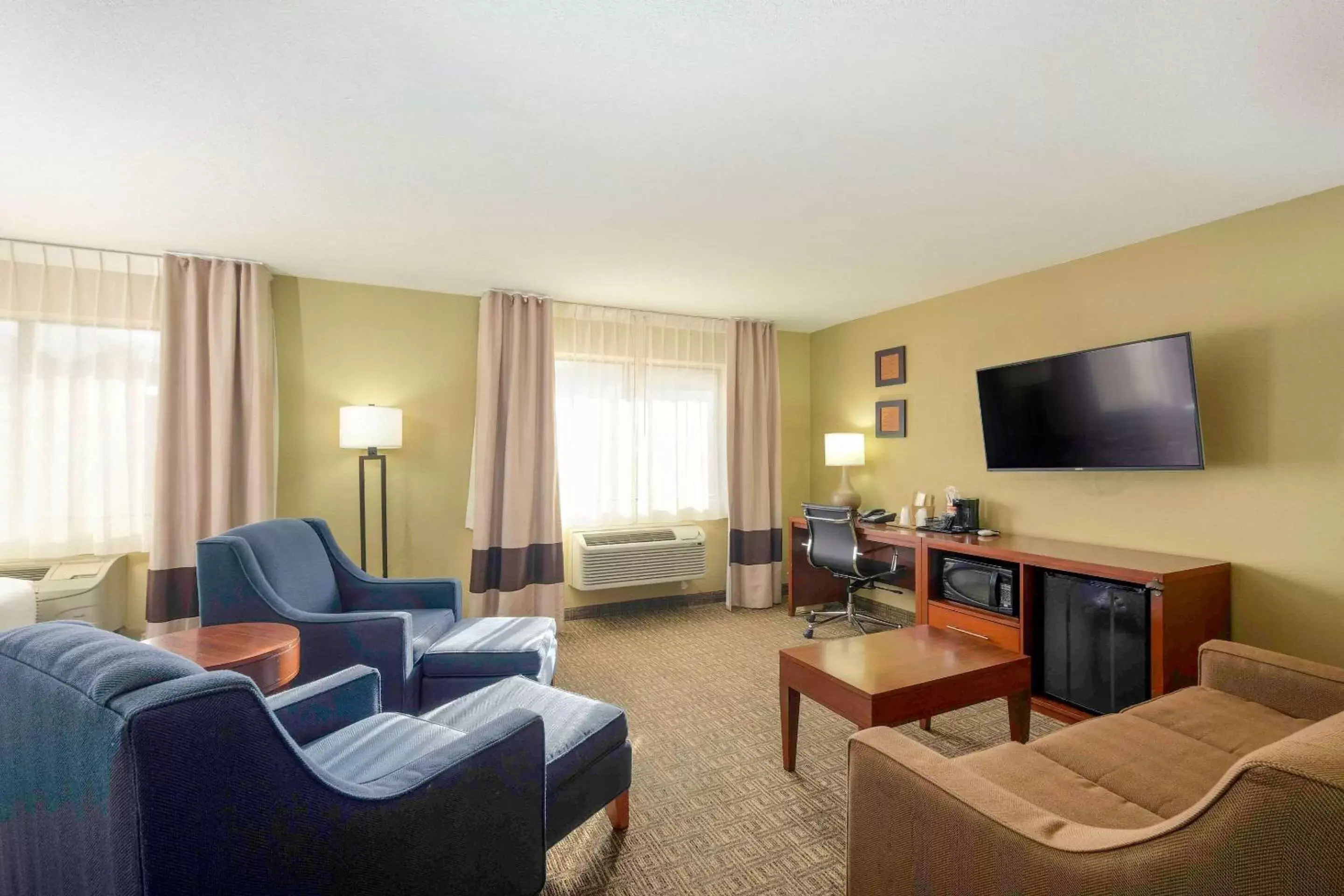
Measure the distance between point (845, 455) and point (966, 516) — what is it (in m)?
1.03

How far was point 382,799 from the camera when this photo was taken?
3.76 ft

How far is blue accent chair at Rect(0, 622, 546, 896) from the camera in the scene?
86 cm

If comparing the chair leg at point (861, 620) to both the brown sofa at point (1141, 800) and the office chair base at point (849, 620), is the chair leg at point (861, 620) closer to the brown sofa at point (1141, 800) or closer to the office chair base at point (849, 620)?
the office chair base at point (849, 620)

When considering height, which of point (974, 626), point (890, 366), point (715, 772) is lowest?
point (715, 772)

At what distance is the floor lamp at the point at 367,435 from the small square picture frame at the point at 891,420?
346 centimetres

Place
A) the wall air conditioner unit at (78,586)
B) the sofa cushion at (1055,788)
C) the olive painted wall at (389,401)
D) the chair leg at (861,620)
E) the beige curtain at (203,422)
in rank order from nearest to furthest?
the sofa cushion at (1055,788) < the wall air conditioner unit at (78,586) < the beige curtain at (203,422) < the olive painted wall at (389,401) < the chair leg at (861,620)

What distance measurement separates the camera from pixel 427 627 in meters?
2.83

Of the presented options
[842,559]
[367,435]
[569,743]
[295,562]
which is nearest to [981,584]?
[842,559]

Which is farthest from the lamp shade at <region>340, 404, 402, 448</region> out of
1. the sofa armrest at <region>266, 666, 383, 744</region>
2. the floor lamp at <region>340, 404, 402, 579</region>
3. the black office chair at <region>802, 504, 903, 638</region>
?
the black office chair at <region>802, 504, 903, 638</region>

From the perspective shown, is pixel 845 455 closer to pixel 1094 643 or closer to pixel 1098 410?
pixel 1098 410

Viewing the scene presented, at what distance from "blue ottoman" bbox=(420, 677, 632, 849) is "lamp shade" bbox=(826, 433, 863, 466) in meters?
3.22

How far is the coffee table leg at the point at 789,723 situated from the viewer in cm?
239

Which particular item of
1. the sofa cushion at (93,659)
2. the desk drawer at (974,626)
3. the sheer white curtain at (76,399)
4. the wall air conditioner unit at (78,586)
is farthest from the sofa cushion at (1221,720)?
the sheer white curtain at (76,399)

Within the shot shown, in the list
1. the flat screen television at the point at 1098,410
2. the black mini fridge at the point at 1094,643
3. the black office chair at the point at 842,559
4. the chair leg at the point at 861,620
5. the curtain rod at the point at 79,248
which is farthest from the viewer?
the chair leg at the point at 861,620
